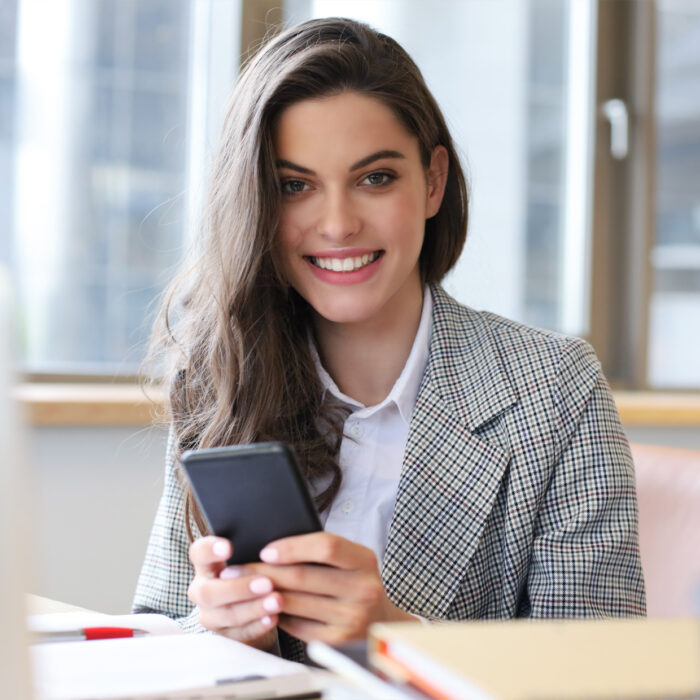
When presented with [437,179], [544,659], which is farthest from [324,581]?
[437,179]

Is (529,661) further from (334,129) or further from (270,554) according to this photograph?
(334,129)

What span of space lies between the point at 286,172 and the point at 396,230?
0.52 ft

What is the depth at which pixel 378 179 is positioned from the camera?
1272 millimetres

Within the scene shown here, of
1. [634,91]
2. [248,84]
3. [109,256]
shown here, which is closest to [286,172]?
[248,84]

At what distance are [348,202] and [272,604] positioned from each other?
57 cm

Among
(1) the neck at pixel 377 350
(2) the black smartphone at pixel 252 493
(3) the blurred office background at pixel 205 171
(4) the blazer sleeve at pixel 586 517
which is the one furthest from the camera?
(3) the blurred office background at pixel 205 171

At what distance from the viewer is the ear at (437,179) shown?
139 centimetres

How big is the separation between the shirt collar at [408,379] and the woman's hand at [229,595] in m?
0.45

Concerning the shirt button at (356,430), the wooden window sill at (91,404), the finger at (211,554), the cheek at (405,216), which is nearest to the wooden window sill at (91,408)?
the wooden window sill at (91,404)

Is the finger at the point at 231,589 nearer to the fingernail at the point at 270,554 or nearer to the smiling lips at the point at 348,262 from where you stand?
the fingernail at the point at 270,554

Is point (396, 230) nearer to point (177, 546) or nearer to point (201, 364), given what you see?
point (201, 364)

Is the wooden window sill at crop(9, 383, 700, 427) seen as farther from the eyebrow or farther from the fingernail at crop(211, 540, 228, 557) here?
the fingernail at crop(211, 540, 228, 557)

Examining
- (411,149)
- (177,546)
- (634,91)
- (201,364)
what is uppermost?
(634,91)

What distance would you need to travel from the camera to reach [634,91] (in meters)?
2.85
